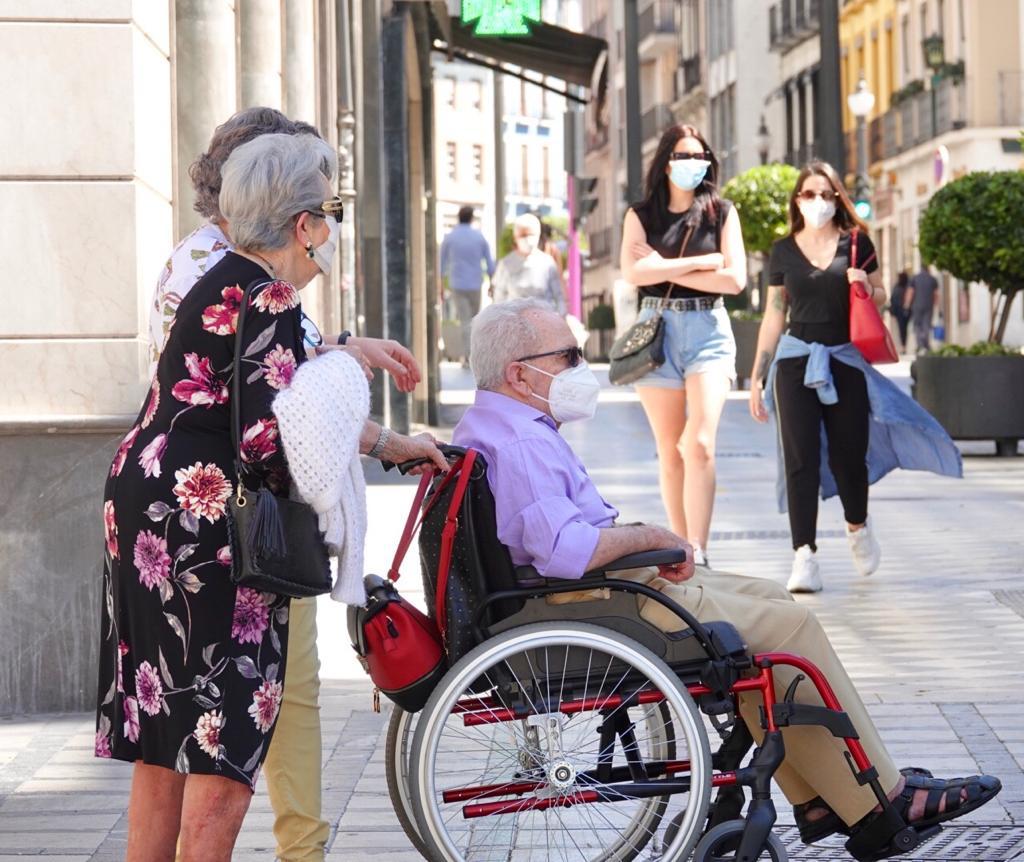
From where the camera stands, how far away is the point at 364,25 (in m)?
17.0

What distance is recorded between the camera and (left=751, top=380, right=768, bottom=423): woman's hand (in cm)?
926

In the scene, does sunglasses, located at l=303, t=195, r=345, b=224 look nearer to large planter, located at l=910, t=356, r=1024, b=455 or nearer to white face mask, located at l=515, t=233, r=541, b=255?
large planter, located at l=910, t=356, r=1024, b=455

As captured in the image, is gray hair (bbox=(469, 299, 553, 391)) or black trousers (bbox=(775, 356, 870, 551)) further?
black trousers (bbox=(775, 356, 870, 551))

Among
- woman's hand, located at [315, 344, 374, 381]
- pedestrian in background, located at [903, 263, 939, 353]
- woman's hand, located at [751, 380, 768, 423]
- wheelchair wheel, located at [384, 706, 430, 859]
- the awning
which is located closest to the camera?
woman's hand, located at [315, 344, 374, 381]

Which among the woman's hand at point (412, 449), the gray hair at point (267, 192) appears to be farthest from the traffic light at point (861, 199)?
the gray hair at point (267, 192)

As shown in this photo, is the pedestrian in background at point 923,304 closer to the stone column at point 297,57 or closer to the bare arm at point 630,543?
the stone column at point 297,57

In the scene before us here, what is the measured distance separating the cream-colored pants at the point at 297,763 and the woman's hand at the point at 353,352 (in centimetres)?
49

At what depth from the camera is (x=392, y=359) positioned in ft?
14.8

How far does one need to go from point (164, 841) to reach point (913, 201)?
50.6m

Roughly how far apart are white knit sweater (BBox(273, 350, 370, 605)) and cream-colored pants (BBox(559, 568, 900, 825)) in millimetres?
717

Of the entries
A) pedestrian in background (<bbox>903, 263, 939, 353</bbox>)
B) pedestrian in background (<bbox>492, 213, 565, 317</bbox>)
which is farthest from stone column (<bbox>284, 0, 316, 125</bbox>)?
pedestrian in background (<bbox>903, 263, 939, 353</bbox>)

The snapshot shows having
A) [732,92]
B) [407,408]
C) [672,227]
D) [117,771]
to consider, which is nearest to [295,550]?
[117,771]

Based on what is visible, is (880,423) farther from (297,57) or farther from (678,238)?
(297,57)

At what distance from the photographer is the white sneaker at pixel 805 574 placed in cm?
904
